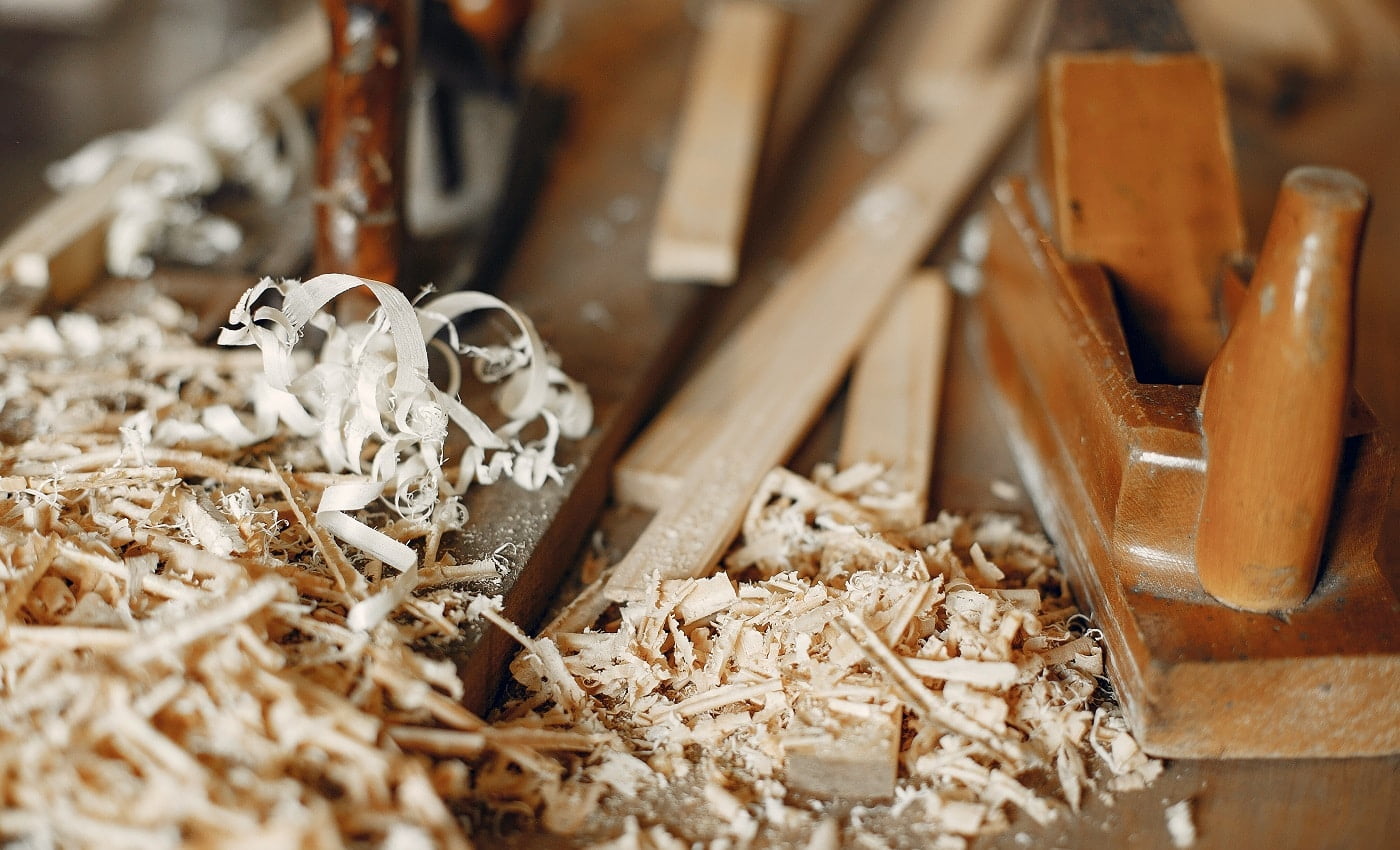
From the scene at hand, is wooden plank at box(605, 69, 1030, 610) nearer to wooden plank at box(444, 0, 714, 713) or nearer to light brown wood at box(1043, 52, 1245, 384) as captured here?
wooden plank at box(444, 0, 714, 713)

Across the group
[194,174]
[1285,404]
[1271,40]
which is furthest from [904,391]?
[1271,40]

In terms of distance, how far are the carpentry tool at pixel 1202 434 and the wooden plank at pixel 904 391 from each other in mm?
176

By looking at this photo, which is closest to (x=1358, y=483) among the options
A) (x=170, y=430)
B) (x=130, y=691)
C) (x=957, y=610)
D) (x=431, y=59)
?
(x=957, y=610)

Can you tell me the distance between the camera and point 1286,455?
1002 millimetres

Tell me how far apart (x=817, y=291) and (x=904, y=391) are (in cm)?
31

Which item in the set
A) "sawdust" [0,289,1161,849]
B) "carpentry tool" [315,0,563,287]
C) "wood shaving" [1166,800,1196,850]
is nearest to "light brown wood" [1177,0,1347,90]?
"carpentry tool" [315,0,563,287]

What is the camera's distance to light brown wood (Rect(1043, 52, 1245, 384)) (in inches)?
53.9

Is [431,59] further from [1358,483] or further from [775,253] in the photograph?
[1358,483]

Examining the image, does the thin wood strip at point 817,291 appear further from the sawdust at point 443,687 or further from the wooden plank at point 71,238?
the wooden plank at point 71,238

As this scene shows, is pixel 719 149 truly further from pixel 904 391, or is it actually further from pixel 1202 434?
pixel 1202 434

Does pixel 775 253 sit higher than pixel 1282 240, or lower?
lower

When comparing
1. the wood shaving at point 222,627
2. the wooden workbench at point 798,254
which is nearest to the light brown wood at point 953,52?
the wooden workbench at point 798,254

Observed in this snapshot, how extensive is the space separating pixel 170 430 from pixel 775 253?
1211 mm

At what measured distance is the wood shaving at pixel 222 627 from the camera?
3.01ft
